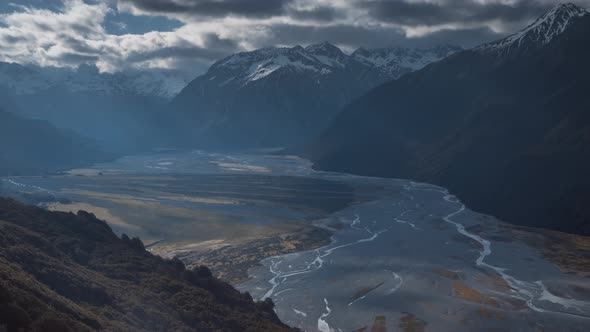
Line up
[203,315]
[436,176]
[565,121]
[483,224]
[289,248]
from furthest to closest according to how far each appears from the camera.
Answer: [436,176] < [565,121] < [483,224] < [289,248] < [203,315]

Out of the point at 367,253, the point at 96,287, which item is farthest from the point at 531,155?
the point at 96,287

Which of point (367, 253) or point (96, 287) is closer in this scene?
point (96, 287)

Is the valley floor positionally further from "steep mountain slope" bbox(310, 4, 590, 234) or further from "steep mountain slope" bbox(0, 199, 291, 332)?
"steep mountain slope" bbox(0, 199, 291, 332)

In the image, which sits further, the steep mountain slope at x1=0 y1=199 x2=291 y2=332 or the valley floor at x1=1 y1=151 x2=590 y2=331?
the valley floor at x1=1 y1=151 x2=590 y2=331

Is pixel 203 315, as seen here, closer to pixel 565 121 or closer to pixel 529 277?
pixel 529 277

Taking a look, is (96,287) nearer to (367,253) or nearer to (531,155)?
(367,253)

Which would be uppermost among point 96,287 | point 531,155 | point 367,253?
point 531,155

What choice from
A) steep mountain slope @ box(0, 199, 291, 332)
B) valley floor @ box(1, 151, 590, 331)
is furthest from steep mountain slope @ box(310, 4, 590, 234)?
steep mountain slope @ box(0, 199, 291, 332)

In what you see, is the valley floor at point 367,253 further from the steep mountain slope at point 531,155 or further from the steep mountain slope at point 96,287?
the steep mountain slope at point 96,287

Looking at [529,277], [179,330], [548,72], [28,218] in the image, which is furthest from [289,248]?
[548,72]
